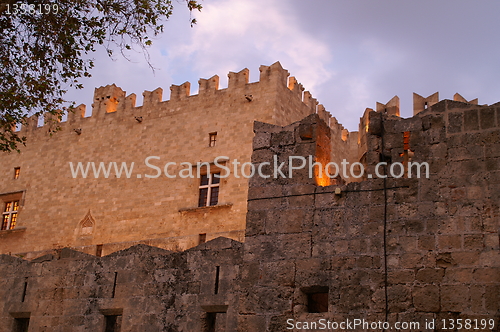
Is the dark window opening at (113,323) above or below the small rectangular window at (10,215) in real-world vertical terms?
below

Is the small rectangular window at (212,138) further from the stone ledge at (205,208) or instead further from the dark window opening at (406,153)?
the dark window opening at (406,153)

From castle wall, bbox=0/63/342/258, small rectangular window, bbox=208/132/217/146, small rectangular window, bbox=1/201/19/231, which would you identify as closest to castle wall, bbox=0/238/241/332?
castle wall, bbox=0/63/342/258

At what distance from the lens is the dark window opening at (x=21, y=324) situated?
1084 cm

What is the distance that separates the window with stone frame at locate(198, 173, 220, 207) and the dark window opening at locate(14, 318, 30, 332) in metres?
12.1

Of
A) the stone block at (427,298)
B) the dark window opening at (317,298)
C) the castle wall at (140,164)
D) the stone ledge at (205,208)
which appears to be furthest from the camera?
the castle wall at (140,164)

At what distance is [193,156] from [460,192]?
672 inches

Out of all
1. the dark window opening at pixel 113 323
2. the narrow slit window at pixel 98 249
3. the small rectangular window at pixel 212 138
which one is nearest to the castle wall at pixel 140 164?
the narrow slit window at pixel 98 249

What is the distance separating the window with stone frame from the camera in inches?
898

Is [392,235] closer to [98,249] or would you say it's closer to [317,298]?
[317,298]

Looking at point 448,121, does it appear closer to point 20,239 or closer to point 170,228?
point 170,228

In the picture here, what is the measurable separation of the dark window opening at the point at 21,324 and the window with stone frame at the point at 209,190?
12106mm

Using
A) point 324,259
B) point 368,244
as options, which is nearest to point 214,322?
point 324,259

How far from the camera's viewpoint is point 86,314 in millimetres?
10062

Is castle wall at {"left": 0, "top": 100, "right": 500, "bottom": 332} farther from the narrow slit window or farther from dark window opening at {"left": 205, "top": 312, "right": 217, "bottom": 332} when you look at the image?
the narrow slit window
